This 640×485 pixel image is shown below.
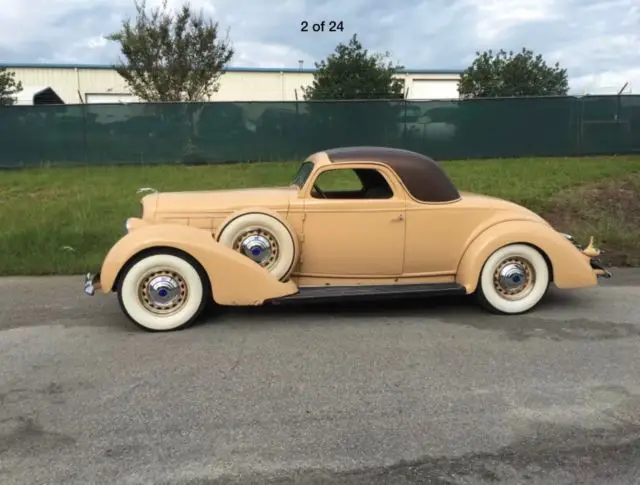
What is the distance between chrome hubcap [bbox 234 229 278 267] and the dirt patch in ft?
16.5

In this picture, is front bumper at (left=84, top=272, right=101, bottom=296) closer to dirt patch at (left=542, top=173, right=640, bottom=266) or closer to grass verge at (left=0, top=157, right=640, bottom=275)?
grass verge at (left=0, top=157, right=640, bottom=275)

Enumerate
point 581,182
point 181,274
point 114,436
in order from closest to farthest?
point 114,436, point 181,274, point 581,182

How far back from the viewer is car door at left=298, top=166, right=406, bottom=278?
591cm

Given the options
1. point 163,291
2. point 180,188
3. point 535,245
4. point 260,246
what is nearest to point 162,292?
point 163,291

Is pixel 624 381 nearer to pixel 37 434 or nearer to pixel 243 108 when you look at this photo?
pixel 37 434

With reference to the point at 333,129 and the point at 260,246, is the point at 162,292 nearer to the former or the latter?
the point at 260,246

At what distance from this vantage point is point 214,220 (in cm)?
591

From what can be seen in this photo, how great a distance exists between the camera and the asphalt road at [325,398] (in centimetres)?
328

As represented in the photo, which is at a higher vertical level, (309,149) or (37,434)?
(309,149)

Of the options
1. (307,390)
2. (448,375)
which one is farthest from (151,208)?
(448,375)

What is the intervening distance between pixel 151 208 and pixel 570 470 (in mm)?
4258

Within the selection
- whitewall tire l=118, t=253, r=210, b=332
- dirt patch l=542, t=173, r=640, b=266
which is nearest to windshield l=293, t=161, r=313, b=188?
whitewall tire l=118, t=253, r=210, b=332

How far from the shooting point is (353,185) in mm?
→ 6535

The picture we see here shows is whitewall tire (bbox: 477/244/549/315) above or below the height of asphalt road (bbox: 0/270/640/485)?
above
